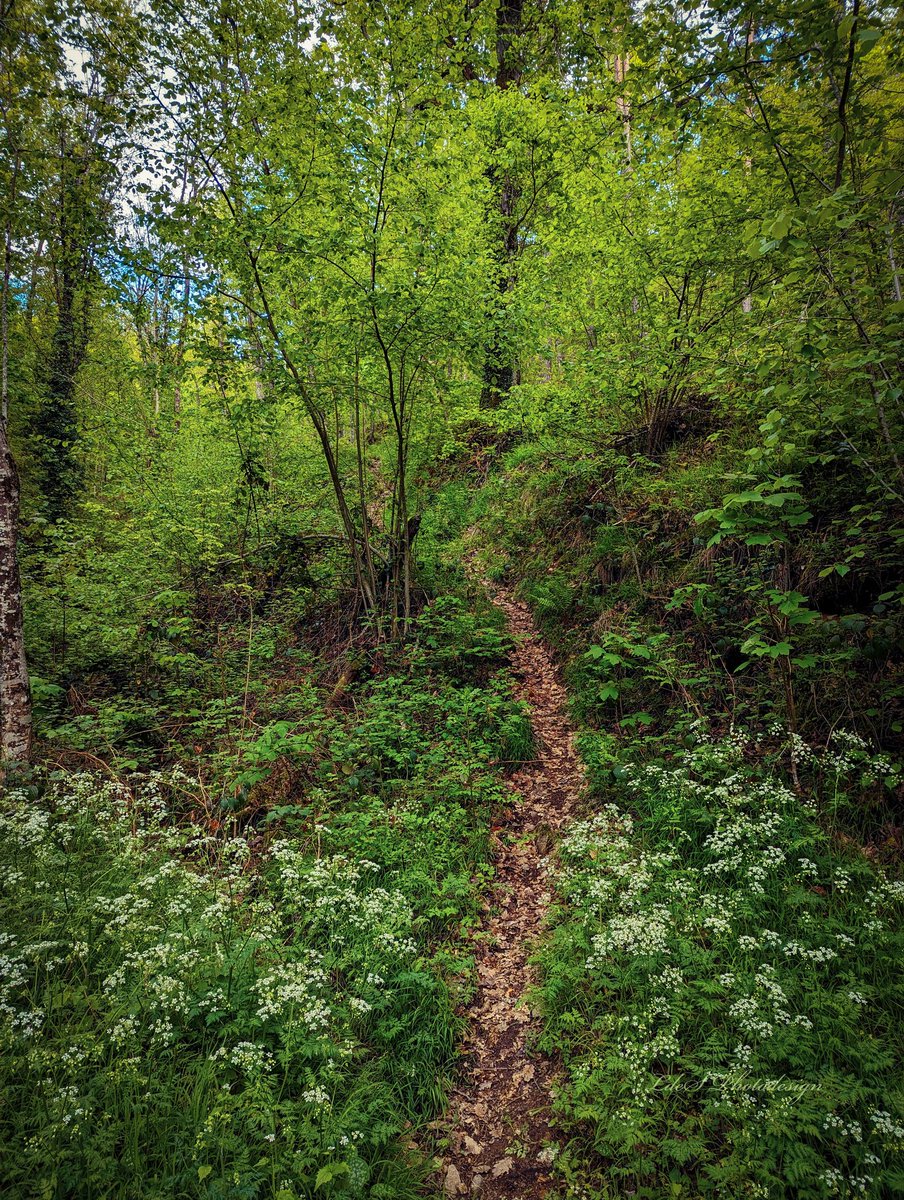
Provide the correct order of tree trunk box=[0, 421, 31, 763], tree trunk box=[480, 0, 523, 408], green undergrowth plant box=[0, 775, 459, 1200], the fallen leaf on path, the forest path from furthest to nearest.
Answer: tree trunk box=[480, 0, 523, 408], tree trunk box=[0, 421, 31, 763], the forest path, the fallen leaf on path, green undergrowth plant box=[0, 775, 459, 1200]

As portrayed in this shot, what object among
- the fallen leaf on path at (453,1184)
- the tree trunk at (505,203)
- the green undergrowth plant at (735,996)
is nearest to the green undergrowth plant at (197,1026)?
the fallen leaf on path at (453,1184)

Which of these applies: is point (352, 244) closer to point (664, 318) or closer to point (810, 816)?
point (664, 318)

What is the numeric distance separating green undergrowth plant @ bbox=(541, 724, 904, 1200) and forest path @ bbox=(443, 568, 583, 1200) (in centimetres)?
24

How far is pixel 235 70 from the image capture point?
628cm

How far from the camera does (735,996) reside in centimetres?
310

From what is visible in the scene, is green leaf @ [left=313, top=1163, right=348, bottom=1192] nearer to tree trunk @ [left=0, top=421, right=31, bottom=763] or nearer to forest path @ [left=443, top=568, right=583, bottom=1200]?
forest path @ [left=443, top=568, right=583, bottom=1200]

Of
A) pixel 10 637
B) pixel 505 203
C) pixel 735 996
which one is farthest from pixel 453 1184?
pixel 505 203

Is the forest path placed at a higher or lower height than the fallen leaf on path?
higher

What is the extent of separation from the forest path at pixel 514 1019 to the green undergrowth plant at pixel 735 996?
0.24m

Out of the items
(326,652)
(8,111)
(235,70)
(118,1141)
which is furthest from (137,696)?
(235,70)

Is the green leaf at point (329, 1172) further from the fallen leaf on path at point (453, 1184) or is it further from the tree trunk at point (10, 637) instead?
the tree trunk at point (10, 637)

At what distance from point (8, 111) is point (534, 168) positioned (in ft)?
32.2

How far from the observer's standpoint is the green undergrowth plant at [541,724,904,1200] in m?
2.45

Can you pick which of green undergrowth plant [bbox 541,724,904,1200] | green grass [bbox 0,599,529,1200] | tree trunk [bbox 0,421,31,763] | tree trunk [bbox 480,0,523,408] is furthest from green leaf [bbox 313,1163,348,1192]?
tree trunk [bbox 480,0,523,408]
